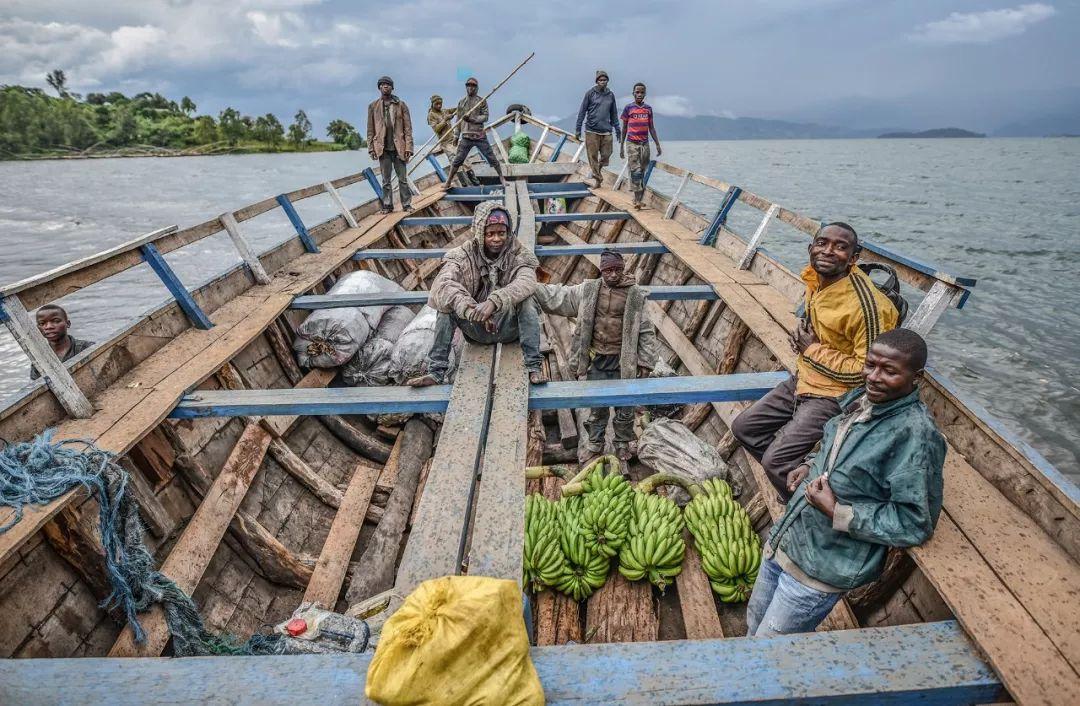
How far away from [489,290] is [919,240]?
21.2 metres

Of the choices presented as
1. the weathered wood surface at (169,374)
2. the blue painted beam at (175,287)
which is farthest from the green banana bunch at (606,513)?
the blue painted beam at (175,287)

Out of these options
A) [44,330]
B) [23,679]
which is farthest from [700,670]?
[44,330]

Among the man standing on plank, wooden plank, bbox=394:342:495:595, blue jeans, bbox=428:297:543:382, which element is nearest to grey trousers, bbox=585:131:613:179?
the man standing on plank

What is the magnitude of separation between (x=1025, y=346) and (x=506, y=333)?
1184cm

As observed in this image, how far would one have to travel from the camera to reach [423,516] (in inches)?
98.8

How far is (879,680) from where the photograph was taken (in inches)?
71.4

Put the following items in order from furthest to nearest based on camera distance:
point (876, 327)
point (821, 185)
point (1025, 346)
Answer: point (821, 185) < point (1025, 346) < point (876, 327)

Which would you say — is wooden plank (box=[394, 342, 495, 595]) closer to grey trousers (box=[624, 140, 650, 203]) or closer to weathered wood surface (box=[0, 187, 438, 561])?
weathered wood surface (box=[0, 187, 438, 561])

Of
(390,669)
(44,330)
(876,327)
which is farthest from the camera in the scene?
(44,330)

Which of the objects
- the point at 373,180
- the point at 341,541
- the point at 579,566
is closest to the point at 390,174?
the point at 373,180

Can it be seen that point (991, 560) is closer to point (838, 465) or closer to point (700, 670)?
point (838, 465)

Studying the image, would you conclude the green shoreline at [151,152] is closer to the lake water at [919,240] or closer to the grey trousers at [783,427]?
the lake water at [919,240]

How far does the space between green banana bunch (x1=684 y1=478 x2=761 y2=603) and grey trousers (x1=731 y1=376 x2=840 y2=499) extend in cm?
51

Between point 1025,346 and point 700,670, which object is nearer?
point 700,670
